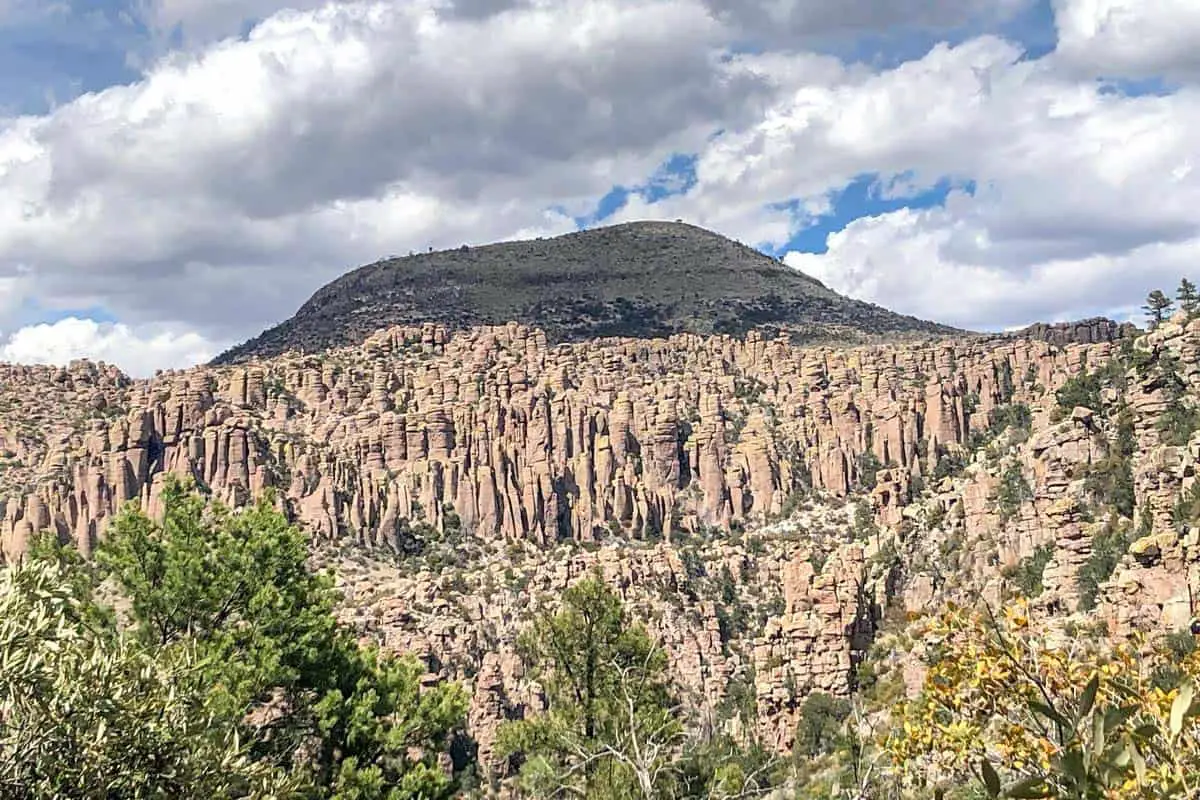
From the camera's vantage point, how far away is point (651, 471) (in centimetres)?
12206

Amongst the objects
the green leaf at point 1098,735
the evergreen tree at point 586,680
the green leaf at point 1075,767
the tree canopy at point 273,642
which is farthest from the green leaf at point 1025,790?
the evergreen tree at point 586,680

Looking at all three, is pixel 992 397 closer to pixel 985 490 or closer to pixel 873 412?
pixel 873 412

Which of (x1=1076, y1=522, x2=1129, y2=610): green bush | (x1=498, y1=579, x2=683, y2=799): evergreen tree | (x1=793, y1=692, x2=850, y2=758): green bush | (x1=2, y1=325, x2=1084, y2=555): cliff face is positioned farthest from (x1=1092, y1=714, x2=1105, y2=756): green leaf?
(x1=2, y1=325, x2=1084, y2=555): cliff face

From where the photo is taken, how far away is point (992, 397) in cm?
12006

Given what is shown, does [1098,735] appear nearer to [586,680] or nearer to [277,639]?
[277,639]

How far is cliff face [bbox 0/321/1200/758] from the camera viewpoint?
5378 cm

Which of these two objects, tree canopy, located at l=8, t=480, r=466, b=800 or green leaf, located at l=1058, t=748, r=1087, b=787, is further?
tree canopy, located at l=8, t=480, r=466, b=800

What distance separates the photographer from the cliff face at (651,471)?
53.8 meters

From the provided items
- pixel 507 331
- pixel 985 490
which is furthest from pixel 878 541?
pixel 507 331

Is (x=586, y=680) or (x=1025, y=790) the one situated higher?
(x=1025, y=790)

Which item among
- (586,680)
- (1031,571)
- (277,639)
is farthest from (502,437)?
(277,639)

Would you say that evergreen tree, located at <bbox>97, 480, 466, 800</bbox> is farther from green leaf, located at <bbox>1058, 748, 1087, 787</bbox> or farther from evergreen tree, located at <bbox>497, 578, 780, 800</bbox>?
green leaf, located at <bbox>1058, 748, 1087, 787</bbox>

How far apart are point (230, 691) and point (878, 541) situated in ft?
199

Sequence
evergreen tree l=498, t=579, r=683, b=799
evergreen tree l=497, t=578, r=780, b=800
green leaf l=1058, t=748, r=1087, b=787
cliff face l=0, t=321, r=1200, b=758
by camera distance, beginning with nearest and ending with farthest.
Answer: green leaf l=1058, t=748, r=1087, b=787 < evergreen tree l=497, t=578, r=780, b=800 < evergreen tree l=498, t=579, r=683, b=799 < cliff face l=0, t=321, r=1200, b=758
